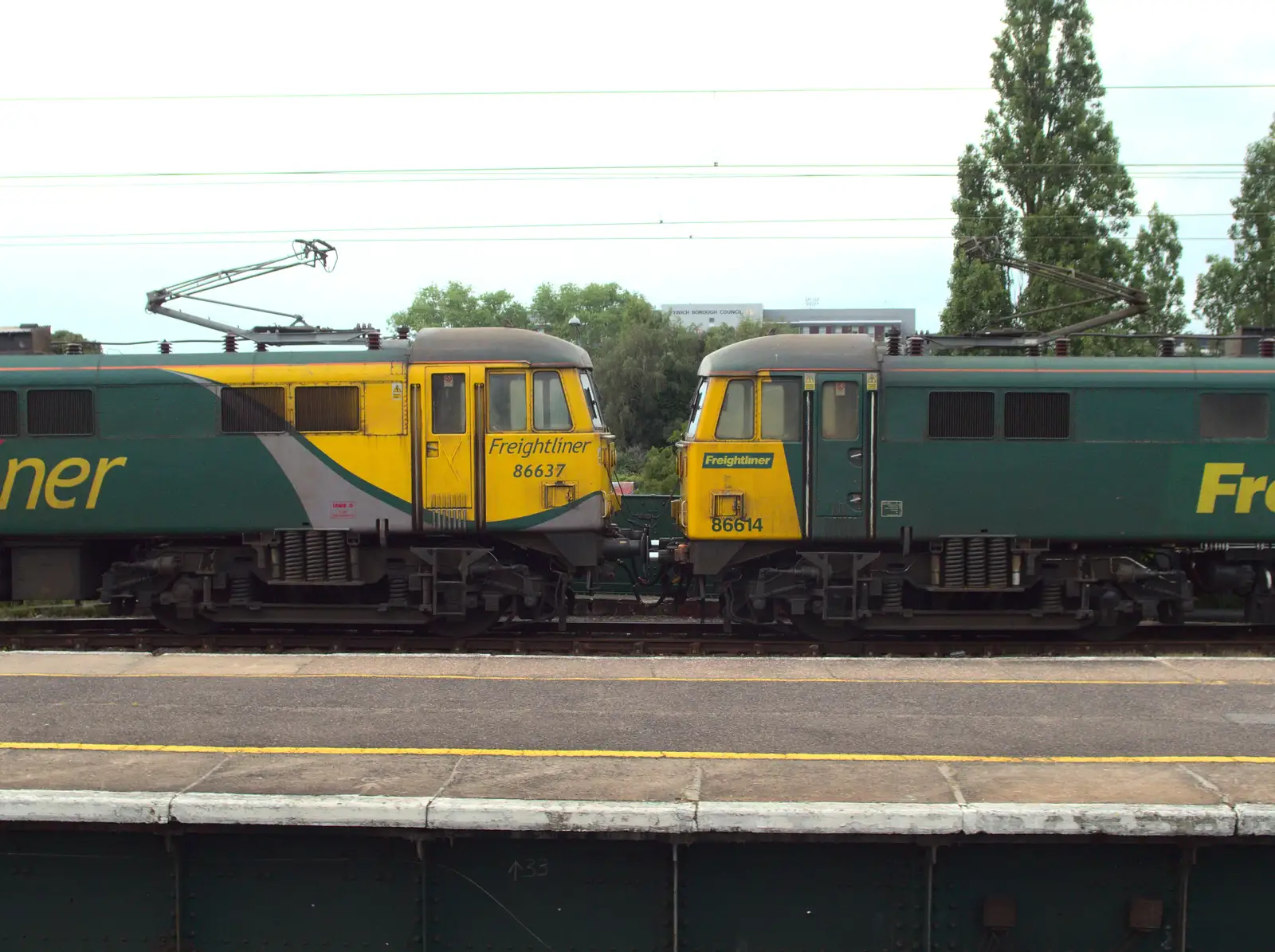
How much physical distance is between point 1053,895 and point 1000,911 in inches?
12.4

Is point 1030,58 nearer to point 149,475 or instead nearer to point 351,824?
point 149,475

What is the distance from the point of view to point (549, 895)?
5832mm

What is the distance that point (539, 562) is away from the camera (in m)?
13.4

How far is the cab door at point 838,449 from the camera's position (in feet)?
41.3

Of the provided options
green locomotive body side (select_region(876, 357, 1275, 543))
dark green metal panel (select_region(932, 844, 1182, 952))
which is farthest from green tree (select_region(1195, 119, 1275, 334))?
dark green metal panel (select_region(932, 844, 1182, 952))

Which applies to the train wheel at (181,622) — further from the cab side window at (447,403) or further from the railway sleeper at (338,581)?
the cab side window at (447,403)

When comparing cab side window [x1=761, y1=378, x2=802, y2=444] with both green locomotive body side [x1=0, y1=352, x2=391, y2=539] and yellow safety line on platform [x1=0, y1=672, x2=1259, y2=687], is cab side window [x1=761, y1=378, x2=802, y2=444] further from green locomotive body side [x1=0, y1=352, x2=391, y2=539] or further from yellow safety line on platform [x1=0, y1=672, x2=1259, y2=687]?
green locomotive body side [x1=0, y1=352, x2=391, y2=539]

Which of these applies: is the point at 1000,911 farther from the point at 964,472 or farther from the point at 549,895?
the point at 964,472

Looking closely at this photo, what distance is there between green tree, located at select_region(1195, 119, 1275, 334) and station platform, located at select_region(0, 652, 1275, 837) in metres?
27.0

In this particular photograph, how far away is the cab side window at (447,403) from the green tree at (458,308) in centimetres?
8375

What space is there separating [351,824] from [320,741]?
1.32 metres

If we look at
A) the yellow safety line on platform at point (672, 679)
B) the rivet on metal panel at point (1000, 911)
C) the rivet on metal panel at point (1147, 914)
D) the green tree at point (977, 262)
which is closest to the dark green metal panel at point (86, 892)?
the yellow safety line on platform at point (672, 679)

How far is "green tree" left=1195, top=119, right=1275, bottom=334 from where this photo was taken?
1227 inches

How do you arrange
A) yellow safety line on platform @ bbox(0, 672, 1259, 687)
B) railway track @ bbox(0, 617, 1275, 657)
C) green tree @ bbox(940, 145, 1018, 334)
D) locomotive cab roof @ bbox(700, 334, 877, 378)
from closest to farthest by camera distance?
yellow safety line on platform @ bbox(0, 672, 1259, 687) → railway track @ bbox(0, 617, 1275, 657) → locomotive cab roof @ bbox(700, 334, 877, 378) → green tree @ bbox(940, 145, 1018, 334)
